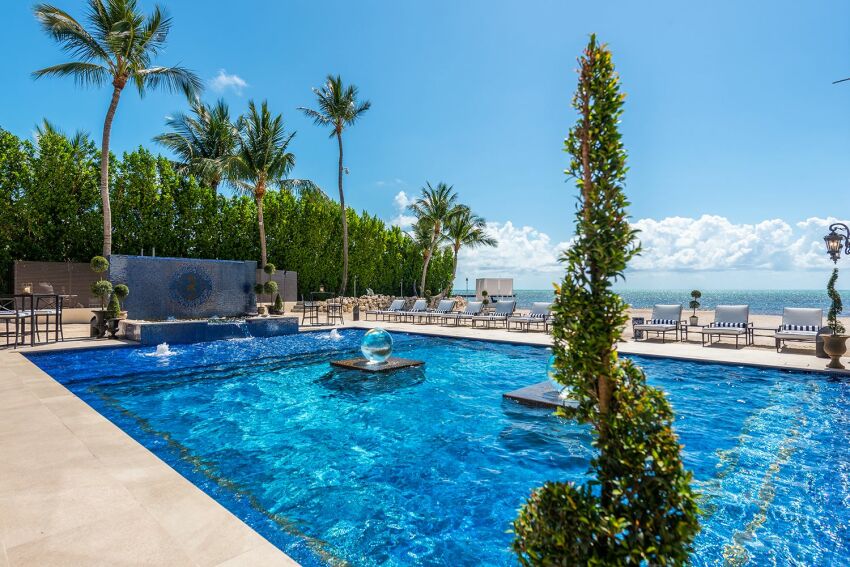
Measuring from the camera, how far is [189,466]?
446 centimetres

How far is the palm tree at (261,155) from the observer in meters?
21.5

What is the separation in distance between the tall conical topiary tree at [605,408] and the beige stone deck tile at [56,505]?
8.88 ft

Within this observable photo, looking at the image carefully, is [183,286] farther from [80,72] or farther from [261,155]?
[261,155]

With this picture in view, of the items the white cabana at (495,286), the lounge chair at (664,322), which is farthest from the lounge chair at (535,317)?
the white cabana at (495,286)

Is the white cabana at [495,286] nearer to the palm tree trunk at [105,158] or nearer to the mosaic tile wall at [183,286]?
the mosaic tile wall at [183,286]

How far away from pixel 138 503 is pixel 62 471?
105 cm

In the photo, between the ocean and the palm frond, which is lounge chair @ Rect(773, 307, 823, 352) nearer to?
the ocean

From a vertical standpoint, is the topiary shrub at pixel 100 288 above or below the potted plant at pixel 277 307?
above

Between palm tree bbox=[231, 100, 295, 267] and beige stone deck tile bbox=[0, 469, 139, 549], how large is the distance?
63.2 feet

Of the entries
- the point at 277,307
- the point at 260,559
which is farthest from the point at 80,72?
the point at 260,559

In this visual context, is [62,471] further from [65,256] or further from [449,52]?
[65,256]

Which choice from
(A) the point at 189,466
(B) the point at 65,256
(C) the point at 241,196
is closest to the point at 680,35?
(A) the point at 189,466

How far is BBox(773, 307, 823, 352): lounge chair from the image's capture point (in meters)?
10.2

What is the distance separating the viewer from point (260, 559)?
2.32 metres
